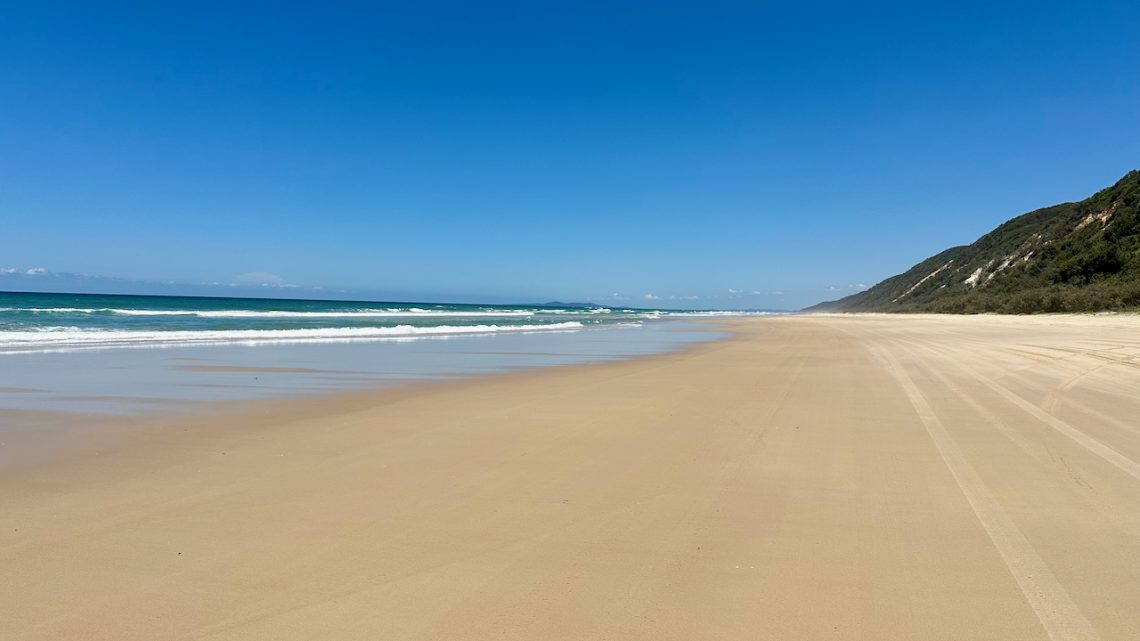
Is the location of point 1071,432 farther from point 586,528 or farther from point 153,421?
point 153,421

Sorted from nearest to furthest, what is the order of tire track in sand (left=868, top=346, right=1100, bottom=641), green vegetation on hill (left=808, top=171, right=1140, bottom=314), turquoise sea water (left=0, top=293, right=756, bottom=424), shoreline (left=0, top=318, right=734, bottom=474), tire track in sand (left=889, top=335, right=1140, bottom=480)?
tire track in sand (left=868, top=346, right=1100, bottom=641)
tire track in sand (left=889, top=335, right=1140, bottom=480)
shoreline (left=0, top=318, right=734, bottom=474)
turquoise sea water (left=0, top=293, right=756, bottom=424)
green vegetation on hill (left=808, top=171, right=1140, bottom=314)

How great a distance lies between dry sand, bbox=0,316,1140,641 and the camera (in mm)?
2672

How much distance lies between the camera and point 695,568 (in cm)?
316

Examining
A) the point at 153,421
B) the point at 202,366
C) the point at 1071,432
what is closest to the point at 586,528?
the point at 1071,432

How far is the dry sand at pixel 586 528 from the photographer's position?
267 centimetres

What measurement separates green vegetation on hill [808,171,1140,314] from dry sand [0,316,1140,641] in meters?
32.9

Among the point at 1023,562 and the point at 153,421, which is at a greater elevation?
the point at 1023,562

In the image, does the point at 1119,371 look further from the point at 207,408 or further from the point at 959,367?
the point at 207,408

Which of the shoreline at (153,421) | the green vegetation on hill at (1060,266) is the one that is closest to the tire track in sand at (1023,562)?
the shoreline at (153,421)

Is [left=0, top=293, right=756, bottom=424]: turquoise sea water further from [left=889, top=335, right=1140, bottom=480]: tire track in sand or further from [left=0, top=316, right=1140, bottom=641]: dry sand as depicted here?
[left=889, top=335, right=1140, bottom=480]: tire track in sand

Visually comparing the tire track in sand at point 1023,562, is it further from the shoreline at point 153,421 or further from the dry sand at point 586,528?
the shoreline at point 153,421

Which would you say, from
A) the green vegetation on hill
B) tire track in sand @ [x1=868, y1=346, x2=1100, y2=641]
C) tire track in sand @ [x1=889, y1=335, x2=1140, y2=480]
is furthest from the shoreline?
the green vegetation on hill

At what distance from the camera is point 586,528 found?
372 cm

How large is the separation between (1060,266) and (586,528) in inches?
2184
